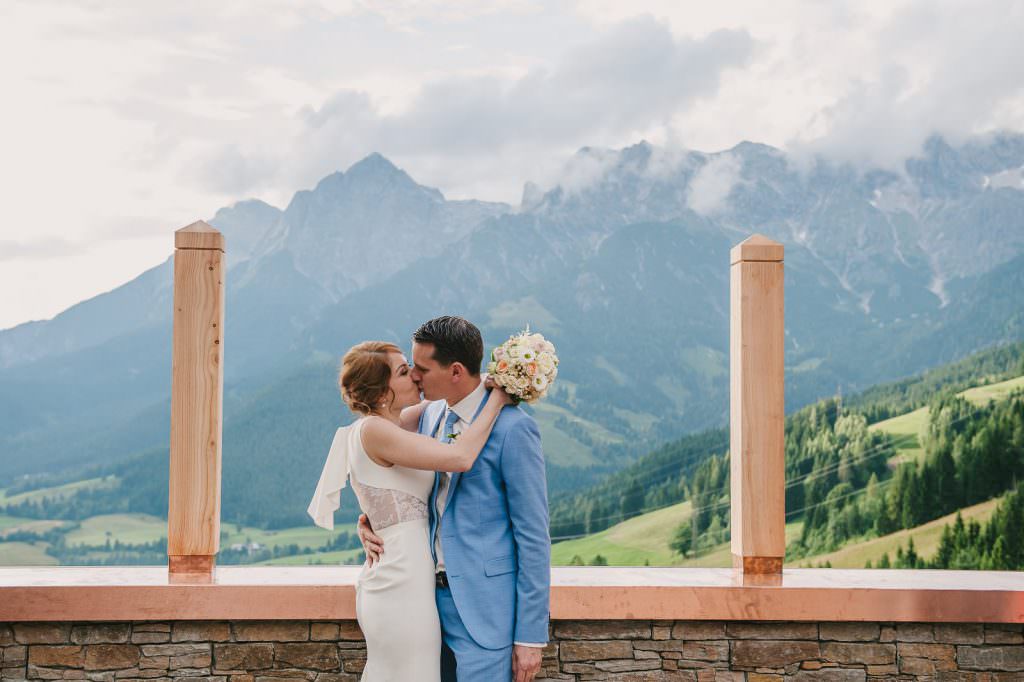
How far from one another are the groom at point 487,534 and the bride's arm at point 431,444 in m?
0.05

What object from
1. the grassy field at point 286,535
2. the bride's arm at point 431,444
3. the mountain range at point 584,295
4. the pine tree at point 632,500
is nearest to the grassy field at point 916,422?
the pine tree at point 632,500

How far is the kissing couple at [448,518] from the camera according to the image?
2.98 m

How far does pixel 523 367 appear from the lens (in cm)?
305

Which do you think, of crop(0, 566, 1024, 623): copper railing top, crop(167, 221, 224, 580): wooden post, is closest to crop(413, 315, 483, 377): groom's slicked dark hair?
crop(0, 566, 1024, 623): copper railing top

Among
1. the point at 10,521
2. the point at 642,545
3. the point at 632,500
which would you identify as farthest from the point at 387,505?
the point at 10,521

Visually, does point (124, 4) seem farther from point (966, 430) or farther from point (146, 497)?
point (966, 430)

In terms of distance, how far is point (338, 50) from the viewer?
144125 millimetres

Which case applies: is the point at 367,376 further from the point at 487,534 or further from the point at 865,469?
the point at 865,469

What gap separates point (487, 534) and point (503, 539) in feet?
0.17

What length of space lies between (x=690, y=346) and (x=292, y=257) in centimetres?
6727

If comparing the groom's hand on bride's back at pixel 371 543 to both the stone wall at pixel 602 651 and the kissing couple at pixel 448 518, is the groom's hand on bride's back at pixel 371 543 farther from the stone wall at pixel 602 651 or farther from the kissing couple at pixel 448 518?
the stone wall at pixel 602 651

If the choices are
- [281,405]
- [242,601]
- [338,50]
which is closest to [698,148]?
[338,50]

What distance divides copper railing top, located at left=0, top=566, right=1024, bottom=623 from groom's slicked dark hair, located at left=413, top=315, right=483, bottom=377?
4.27ft

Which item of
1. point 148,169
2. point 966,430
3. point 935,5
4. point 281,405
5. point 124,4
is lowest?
point 966,430
